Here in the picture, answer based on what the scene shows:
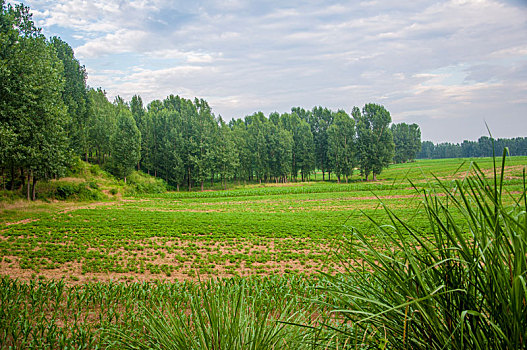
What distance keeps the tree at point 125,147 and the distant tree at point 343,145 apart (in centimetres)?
3397

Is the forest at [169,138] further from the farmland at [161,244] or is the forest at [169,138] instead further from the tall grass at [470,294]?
the tall grass at [470,294]

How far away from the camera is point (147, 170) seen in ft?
195

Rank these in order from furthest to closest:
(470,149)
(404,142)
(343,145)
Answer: (470,149), (404,142), (343,145)

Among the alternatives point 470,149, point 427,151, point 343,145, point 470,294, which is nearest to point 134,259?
point 470,294

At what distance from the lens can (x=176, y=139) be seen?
53406 mm

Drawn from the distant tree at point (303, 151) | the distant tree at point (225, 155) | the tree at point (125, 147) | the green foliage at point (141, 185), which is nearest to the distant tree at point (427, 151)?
the distant tree at point (303, 151)

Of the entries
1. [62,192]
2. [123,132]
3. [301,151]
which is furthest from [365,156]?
[62,192]

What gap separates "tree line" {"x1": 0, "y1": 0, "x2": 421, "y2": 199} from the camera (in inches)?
936

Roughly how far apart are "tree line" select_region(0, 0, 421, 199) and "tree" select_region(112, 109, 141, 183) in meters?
0.14

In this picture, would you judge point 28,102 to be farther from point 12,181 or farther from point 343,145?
point 343,145

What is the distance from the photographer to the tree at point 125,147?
44.2m

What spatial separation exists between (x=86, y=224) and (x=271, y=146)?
152 ft

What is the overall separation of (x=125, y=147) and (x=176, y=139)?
10645 millimetres

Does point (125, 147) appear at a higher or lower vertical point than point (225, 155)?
higher
